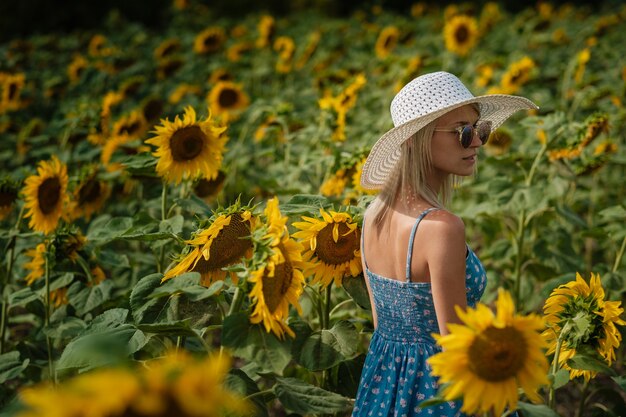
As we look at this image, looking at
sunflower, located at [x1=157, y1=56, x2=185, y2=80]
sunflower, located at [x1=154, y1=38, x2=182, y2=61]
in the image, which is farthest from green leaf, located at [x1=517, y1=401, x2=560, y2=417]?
sunflower, located at [x1=154, y1=38, x2=182, y2=61]

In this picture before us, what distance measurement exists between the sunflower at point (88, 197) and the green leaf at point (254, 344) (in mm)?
1631

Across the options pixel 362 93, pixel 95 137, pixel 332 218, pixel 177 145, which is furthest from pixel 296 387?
pixel 362 93

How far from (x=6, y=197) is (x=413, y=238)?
1.66m

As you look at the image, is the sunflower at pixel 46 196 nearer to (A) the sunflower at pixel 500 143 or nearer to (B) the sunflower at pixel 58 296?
(B) the sunflower at pixel 58 296

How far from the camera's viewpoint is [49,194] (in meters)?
2.59

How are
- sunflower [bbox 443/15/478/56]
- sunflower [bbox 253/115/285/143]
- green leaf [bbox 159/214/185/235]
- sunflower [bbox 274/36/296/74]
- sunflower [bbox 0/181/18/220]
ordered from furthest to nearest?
sunflower [bbox 274/36/296/74] → sunflower [bbox 443/15/478/56] → sunflower [bbox 253/115/285/143] → sunflower [bbox 0/181/18/220] → green leaf [bbox 159/214/185/235]

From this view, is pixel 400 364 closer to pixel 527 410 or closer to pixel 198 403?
pixel 527 410

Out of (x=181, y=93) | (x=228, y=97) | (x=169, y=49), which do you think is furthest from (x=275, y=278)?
(x=169, y=49)

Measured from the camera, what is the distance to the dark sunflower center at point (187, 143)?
7.80ft

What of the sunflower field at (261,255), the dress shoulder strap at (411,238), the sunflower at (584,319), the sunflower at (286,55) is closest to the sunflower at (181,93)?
the sunflower field at (261,255)

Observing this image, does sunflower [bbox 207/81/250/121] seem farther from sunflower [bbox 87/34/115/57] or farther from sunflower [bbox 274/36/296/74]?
sunflower [bbox 87/34/115/57]

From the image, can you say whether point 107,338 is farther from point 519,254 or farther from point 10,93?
point 10,93

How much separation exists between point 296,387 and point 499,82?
3596 millimetres

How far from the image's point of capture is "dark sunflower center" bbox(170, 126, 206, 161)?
2379mm
